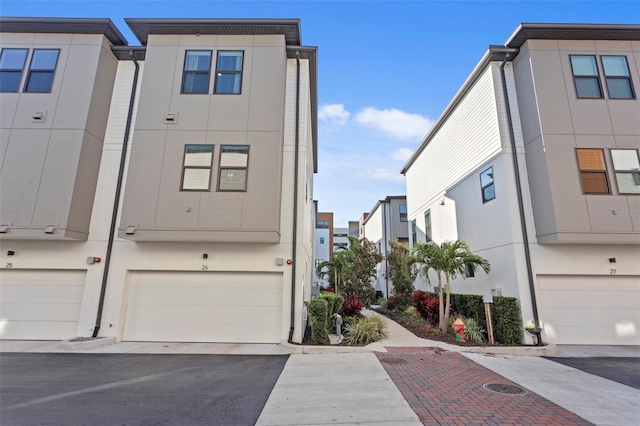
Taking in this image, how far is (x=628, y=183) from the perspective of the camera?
7.82 m

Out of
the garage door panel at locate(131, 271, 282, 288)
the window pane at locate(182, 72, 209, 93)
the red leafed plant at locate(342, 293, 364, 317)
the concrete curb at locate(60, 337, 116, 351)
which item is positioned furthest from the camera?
the red leafed plant at locate(342, 293, 364, 317)

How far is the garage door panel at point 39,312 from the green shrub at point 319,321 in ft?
21.1

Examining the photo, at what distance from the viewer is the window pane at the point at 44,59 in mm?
8828

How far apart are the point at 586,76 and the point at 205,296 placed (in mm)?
12495

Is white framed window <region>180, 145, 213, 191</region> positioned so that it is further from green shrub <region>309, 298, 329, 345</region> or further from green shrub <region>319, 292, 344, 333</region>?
green shrub <region>319, 292, 344, 333</region>

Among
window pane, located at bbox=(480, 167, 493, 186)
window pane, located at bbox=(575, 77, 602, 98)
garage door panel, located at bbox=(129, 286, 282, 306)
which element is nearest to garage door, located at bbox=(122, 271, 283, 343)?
garage door panel, located at bbox=(129, 286, 282, 306)

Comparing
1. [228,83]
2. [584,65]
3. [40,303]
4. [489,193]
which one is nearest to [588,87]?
[584,65]

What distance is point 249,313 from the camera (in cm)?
805

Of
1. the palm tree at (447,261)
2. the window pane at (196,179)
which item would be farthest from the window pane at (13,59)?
the palm tree at (447,261)

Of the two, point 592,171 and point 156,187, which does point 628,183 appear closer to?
point 592,171

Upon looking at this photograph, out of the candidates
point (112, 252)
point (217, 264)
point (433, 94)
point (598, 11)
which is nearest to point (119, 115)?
point (112, 252)

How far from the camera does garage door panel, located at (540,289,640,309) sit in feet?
26.3

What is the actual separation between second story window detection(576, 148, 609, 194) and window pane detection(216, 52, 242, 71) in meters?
9.79

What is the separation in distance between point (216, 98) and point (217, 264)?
4.73 metres
